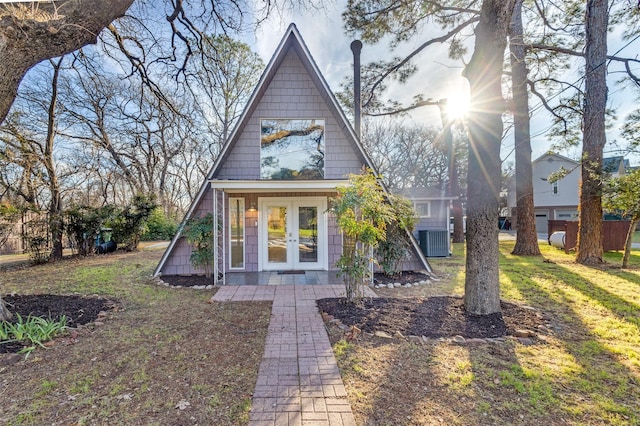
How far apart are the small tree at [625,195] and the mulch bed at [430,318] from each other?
5683mm

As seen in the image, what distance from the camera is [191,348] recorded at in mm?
3602

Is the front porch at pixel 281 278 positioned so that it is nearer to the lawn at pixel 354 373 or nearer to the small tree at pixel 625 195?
the lawn at pixel 354 373

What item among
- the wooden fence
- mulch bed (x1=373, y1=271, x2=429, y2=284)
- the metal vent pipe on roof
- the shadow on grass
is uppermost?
the metal vent pipe on roof

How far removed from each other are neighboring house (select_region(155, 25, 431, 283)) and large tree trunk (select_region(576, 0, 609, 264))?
577cm

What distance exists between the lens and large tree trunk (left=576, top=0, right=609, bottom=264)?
8227 millimetres

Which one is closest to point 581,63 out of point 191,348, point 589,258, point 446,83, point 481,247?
point 446,83

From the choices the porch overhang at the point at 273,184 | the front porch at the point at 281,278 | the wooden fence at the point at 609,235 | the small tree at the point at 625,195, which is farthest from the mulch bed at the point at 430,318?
the wooden fence at the point at 609,235

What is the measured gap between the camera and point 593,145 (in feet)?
A: 29.3

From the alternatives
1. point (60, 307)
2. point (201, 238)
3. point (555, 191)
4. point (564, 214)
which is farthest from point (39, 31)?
point (564, 214)

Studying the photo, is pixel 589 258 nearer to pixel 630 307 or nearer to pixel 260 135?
pixel 630 307

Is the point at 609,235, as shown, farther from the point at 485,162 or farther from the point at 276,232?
the point at 276,232

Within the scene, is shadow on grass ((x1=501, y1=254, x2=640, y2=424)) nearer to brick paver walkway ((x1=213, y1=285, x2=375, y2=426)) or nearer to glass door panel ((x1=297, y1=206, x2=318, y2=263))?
brick paver walkway ((x1=213, y1=285, x2=375, y2=426))

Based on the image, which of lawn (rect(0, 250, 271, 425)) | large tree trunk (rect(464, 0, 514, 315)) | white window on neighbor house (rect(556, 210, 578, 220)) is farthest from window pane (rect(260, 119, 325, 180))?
white window on neighbor house (rect(556, 210, 578, 220))

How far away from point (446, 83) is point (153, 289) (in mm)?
11774
